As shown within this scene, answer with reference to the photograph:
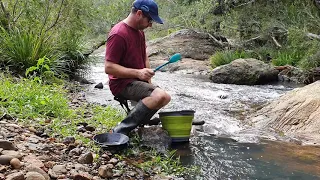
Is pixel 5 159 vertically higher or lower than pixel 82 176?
higher

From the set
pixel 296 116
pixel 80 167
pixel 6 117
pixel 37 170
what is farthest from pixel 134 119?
pixel 296 116

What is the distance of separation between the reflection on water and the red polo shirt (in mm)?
841

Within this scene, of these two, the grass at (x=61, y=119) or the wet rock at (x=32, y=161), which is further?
the grass at (x=61, y=119)

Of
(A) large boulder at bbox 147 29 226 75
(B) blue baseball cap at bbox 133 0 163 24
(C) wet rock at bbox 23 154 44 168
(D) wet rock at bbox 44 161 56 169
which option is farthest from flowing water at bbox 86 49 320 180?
(A) large boulder at bbox 147 29 226 75

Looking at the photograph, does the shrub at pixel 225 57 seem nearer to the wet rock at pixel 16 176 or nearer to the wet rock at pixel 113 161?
the wet rock at pixel 113 161

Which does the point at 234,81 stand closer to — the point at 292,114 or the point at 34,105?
the point at 292,114

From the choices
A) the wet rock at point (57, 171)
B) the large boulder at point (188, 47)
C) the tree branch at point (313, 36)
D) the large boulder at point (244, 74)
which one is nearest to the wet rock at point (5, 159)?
the wet rock at point (57, 171)

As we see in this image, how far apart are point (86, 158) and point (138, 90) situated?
1.00m

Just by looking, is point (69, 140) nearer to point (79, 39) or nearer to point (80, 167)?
point (80, 167)

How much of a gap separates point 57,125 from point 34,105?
477 millimetres

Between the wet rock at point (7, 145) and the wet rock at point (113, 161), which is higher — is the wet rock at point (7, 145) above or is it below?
above

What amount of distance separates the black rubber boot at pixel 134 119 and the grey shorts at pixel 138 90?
0.08 metres

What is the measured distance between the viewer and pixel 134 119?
346cm

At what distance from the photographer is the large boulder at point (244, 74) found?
938 centimetres
